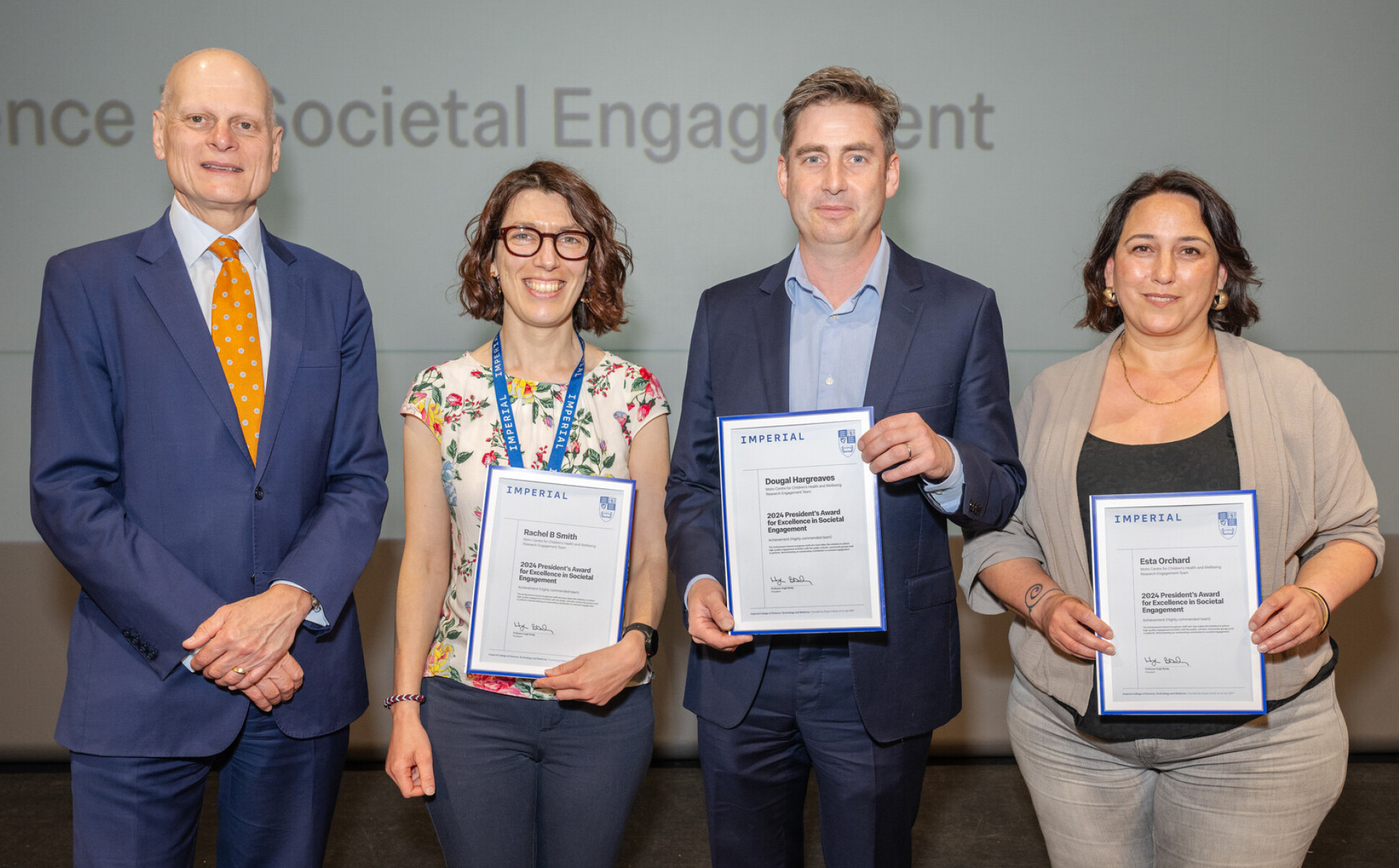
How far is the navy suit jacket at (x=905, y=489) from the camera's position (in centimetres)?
187

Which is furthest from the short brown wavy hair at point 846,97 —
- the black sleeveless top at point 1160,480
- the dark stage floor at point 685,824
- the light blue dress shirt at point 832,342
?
the dark stage floor at point 685,824

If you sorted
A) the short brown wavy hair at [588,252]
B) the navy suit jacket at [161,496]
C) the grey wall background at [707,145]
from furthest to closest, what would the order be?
the grey wall background at [707,145] → the short brown wavy hair at [588,252] → the navy suit jacket at [161,496]

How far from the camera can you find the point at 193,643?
5.57 feet

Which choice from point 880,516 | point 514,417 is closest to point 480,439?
point 514,417

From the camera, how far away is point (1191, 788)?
188cm

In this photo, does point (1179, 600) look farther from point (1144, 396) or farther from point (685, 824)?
point (685, 824)

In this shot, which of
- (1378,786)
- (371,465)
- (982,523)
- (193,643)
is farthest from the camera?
(1378,786)

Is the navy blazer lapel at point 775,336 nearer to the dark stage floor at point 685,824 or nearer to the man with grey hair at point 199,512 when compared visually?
the man with grey hair at point 199,512

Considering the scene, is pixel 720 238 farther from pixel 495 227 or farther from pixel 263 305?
pixel 263 305

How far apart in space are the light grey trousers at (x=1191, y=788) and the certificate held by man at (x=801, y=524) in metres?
0.57

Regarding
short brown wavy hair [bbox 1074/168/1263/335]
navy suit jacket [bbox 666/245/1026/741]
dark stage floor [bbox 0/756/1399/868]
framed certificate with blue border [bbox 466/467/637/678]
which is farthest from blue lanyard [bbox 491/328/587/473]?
dark stage floor [bbox 0/756/1399/868]

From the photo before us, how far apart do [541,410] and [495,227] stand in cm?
40

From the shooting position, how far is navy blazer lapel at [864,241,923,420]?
1873 millimetres

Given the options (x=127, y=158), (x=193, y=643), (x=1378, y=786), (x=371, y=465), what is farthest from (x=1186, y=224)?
(x=127, y=158)
